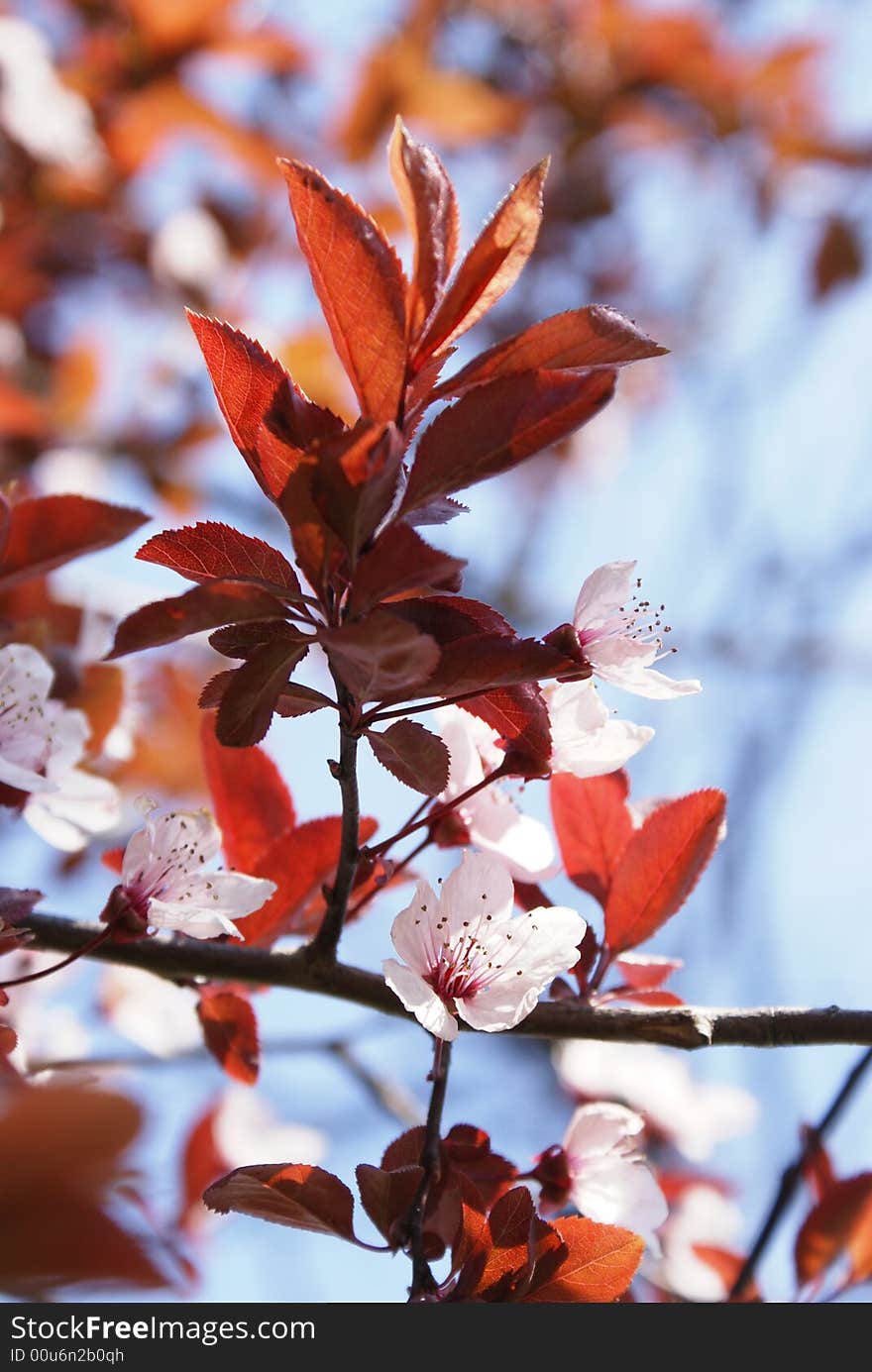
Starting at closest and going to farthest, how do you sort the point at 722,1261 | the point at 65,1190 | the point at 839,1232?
1. the point at 65,1190
2. the point at 839,1232
3. the point at 722,1261

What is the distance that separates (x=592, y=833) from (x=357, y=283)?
41 cm

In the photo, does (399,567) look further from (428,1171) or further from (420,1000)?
(428,1171)

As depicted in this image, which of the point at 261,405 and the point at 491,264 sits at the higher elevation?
the point at 491,264

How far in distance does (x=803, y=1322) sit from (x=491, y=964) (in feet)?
1.17

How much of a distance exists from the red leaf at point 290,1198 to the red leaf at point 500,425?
1.23 ft

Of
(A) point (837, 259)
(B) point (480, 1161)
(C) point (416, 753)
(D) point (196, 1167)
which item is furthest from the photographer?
(A) point (837, 259)

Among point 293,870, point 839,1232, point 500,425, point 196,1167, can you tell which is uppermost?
point 500,425

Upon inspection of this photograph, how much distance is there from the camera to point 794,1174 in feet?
3.10

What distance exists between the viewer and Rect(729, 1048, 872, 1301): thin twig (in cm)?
86

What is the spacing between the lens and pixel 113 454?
6.29 ft

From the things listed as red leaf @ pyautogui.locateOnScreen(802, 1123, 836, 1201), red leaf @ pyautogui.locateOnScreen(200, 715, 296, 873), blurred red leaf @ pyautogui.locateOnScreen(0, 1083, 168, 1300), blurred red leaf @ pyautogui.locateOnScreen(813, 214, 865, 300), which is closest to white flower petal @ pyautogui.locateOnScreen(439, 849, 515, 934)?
red leaf @ pyautogui.locateOnScreen(200, 715, 296, 873)

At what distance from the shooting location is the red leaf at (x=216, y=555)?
2.15 ft

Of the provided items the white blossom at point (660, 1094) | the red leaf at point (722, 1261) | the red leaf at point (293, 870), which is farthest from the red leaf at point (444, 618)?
the white blossom at point (660, 1094)

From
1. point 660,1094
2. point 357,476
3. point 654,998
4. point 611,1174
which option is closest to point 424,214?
point 357,476
